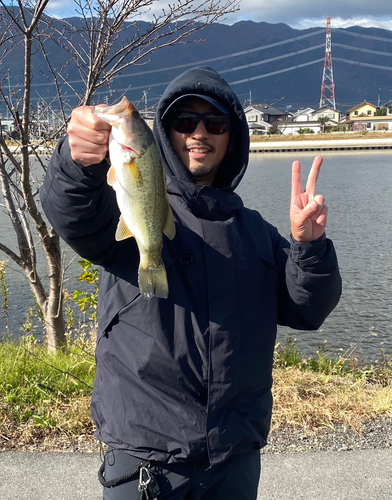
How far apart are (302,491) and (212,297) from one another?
1817 mm

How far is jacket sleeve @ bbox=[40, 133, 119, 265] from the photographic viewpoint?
1808 millimetres

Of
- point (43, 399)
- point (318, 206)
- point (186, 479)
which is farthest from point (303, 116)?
point (186, 479)

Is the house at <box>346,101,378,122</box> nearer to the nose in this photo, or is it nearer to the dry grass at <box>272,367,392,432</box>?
the dry grass at <box>272,367,392,432</box>

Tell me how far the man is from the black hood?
0.05 feet

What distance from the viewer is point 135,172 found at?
1.74 meters

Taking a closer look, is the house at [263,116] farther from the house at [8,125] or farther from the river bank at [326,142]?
the house at [8,125]

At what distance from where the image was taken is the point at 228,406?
196 centimetres

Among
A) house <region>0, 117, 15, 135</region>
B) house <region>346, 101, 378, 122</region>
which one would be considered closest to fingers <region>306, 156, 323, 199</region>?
house <region>0, 117, 15, 135</region>

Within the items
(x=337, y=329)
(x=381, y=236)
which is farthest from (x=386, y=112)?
(x=337, y=329)

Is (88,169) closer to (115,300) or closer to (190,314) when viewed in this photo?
(115,300)

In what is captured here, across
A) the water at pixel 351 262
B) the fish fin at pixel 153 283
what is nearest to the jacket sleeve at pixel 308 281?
the fish fin at pixel 153 283

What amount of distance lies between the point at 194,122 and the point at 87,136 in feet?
2.23

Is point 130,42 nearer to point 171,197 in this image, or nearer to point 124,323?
point 171,197

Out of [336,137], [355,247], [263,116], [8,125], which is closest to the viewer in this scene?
[8,125]
